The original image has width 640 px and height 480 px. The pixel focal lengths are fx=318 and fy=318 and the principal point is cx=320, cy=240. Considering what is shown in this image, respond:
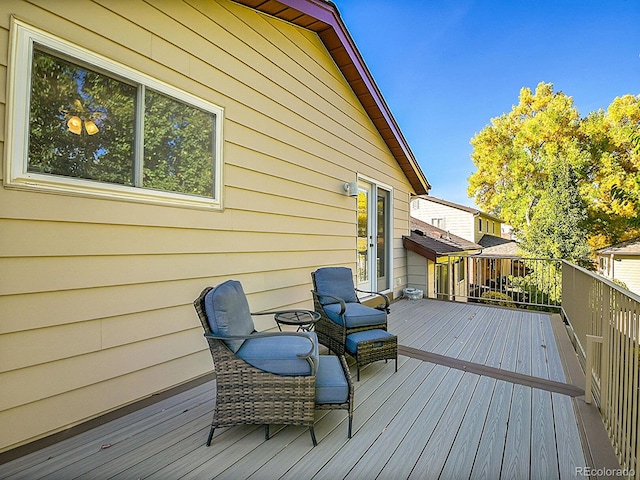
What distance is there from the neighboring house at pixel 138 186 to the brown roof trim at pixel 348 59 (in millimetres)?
38

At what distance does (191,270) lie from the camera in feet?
9.61

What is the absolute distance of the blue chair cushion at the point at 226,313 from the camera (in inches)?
83.9

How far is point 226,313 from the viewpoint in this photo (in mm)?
2193

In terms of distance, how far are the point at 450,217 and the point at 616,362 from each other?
62.5 ft

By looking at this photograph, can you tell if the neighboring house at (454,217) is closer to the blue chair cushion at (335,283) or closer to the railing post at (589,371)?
the blue chair cushion at (335,283)

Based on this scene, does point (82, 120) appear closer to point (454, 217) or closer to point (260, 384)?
point (260, 384)

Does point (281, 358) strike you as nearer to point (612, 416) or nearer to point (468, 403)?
point (468, 403)

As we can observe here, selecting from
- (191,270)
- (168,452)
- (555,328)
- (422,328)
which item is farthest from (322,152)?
(555,328)

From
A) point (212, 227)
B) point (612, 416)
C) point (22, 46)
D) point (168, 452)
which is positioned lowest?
point (168, 452)

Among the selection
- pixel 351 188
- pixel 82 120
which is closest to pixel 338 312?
pixel 351 188

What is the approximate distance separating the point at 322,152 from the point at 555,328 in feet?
14.9

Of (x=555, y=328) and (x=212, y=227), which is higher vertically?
(x=212, y=227)

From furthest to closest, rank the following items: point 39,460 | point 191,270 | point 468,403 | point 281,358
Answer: point 191,270
point 468,403
point 281,358
point 39,460

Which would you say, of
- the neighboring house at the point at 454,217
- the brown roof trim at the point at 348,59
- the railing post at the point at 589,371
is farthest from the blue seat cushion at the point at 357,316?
the neighboring house at the point at 454,217
